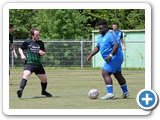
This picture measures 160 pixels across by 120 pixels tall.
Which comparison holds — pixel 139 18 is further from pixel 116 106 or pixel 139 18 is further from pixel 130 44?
pixel 116 106

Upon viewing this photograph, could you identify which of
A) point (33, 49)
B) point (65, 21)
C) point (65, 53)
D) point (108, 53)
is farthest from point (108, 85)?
point (65, 21)

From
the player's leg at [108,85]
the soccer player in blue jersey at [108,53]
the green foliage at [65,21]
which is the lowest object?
the player's leg at [108,85]

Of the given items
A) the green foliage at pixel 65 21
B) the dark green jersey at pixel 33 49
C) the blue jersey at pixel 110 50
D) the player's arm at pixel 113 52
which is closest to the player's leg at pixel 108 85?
the blue jersey at pixel 110 50

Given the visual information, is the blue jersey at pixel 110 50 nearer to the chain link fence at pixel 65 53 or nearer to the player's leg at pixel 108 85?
the player's leg at pixel 108 85

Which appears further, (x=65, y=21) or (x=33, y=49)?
(x=65, y=21)

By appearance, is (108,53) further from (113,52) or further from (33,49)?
(33,49)

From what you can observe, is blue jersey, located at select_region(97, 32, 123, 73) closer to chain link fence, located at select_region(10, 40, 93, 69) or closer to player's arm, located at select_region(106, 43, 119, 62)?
player's arm, located at select_region(106, 43, 119, 62)

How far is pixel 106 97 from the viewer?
1417 centimetres

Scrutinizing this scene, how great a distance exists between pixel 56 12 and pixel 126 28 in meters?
5.49

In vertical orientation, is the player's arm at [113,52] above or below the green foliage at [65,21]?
below

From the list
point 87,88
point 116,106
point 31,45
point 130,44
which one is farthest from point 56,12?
point 116,106

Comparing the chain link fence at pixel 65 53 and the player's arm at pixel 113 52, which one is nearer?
the player's arm at pixel 113 52

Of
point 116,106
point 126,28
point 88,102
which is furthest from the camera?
point 126,28
